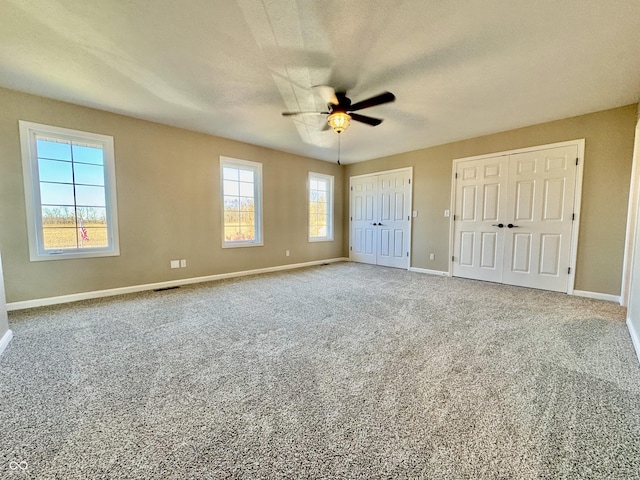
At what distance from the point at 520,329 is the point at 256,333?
253cm

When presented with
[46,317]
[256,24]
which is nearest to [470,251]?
[256,24]

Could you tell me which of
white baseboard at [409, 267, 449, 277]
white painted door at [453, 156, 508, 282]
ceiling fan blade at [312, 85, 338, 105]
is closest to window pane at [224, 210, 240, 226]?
ceiling fan blade at [312, 85, 338, 105]

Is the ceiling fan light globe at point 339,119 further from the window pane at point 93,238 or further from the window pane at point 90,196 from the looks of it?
the window pane at point 93,238

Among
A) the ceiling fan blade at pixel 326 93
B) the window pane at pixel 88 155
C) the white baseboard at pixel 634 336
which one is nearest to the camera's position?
the white baseboard at pixel 634 336

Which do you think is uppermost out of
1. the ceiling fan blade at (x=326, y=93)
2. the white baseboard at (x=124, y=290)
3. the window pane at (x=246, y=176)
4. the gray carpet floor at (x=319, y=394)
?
the ceiling fan blade at (x=326, y=93)

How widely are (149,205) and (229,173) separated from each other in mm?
1408

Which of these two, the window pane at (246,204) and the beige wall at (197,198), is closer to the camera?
the beige wall at (197,198)

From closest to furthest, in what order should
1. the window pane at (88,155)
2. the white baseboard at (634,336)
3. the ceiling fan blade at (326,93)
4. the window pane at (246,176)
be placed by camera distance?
1. the white baseboard at (634,336)
2. the ceiling fan blade at (326,93)
3. the window pane at (88,155)
4. the window pane at (246,176)

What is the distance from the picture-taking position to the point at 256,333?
2402mm

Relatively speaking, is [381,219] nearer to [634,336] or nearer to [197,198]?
[197,198]

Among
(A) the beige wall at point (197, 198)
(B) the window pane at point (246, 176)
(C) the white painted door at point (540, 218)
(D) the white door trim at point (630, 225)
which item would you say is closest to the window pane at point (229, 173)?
(B) the window pane at point (246, 176)

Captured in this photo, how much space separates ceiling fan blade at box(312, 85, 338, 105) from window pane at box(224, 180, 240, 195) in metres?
2.47

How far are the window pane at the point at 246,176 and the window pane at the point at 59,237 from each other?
251 centimetres

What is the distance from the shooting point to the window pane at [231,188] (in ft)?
15.2
